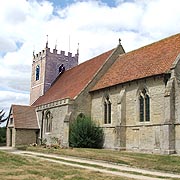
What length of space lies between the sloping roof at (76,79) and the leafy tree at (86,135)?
406 cm

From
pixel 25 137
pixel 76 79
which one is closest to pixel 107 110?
pixel 76 79

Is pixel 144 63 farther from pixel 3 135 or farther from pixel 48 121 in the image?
pixel 3 135

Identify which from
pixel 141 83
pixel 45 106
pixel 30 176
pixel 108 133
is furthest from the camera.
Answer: pixel 45 106

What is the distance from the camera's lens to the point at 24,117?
4147 cm

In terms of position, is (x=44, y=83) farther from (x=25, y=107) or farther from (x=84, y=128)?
(x=84, y=128)

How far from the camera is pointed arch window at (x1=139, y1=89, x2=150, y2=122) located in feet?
88.8

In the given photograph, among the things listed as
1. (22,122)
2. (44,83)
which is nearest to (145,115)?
(22,122)

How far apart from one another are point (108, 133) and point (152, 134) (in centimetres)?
625

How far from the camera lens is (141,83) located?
27844 millimetres

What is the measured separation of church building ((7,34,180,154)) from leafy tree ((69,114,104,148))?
2.44 feet

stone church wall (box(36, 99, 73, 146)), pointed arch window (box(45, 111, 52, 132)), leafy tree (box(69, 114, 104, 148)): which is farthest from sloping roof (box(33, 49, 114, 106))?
leafy tree (box(69, 114, 104, 148))

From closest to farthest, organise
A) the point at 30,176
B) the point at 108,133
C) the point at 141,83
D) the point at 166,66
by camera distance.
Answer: the point at 30,176 < the point at 166,66 < the point at 141,83 < the point at 108,133

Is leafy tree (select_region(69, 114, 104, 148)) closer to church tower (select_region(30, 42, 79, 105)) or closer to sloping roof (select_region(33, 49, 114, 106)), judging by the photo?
sloping roof (select_region(33, 49, 114, 106))

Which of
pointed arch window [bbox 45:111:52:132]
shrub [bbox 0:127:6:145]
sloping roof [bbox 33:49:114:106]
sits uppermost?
sloping roof [bbox 33:49:114:106]
